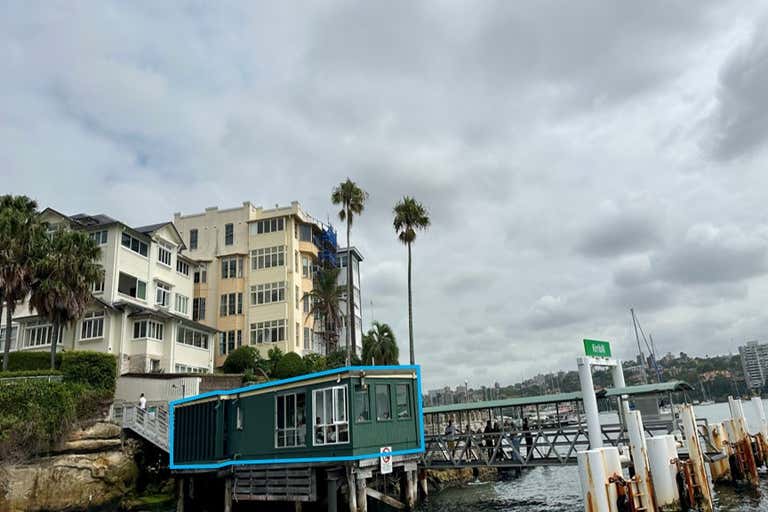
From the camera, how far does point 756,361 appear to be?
154750 mm

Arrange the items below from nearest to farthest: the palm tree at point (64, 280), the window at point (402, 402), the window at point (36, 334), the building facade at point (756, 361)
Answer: the window at point (402, 402) < the palm tree at point (64, 280) < the window at point (36, 334) < the building facade at point (756, 361)

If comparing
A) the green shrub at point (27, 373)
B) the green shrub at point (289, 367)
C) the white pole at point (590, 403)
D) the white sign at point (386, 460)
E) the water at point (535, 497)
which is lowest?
the water at point (535, 497)

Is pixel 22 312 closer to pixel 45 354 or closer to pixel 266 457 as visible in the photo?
pixel 45 354

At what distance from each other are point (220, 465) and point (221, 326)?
3134 centimetres

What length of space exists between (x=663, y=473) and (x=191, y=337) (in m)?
37.2

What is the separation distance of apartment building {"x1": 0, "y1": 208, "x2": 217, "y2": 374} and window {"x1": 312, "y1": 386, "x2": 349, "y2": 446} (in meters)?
23.5

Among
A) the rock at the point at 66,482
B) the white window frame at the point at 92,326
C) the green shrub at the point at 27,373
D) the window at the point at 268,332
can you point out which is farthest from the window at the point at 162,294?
the rock at the point at 66,482

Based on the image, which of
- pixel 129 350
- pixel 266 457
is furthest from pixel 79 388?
pixel 266 457

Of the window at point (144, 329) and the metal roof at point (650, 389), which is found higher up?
the window at point (144, 329)

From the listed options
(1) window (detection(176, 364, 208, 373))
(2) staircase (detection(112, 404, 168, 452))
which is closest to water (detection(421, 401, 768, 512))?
(2) staircase (detection(112, 404, 168, 452))

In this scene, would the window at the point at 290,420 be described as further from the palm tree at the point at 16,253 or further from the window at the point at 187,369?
the window at the point at 187,369

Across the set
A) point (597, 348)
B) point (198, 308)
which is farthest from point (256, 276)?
point (597, 348)

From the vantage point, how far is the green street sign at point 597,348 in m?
20.7

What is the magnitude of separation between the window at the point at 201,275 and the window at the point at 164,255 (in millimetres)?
6374
